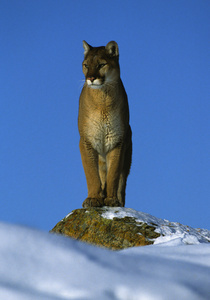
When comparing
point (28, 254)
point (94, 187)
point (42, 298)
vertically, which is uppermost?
point (94, 187)

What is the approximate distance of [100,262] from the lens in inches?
61.4

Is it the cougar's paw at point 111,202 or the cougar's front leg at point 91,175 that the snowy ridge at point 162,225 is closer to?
the cougar's paw at point 111,202

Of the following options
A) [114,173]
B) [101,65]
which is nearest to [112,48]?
[101,65]

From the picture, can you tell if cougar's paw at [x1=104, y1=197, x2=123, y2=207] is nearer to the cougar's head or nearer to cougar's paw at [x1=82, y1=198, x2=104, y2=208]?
cougar's paw at [x1=82, y1=198, x2=104, y2=208]

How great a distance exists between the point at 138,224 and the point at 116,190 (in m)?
0.88

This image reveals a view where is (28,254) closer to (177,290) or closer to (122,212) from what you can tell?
(177,290)

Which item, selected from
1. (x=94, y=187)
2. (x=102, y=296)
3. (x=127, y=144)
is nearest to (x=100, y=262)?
(x=102, y=296)

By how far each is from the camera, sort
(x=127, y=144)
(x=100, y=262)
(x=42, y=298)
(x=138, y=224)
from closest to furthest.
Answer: (x=42, y=298), (x=100, y=262), (x=138, y=224), (x=127, y=144)

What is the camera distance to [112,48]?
22.9ft

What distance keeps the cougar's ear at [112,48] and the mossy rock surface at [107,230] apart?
8.91 feet

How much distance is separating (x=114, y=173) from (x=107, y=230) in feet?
3.68

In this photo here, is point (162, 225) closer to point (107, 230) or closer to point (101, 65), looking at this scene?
point (107, 230)

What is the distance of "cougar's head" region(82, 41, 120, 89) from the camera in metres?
6.62

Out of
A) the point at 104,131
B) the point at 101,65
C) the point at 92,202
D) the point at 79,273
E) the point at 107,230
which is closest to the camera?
the point at 79,273
